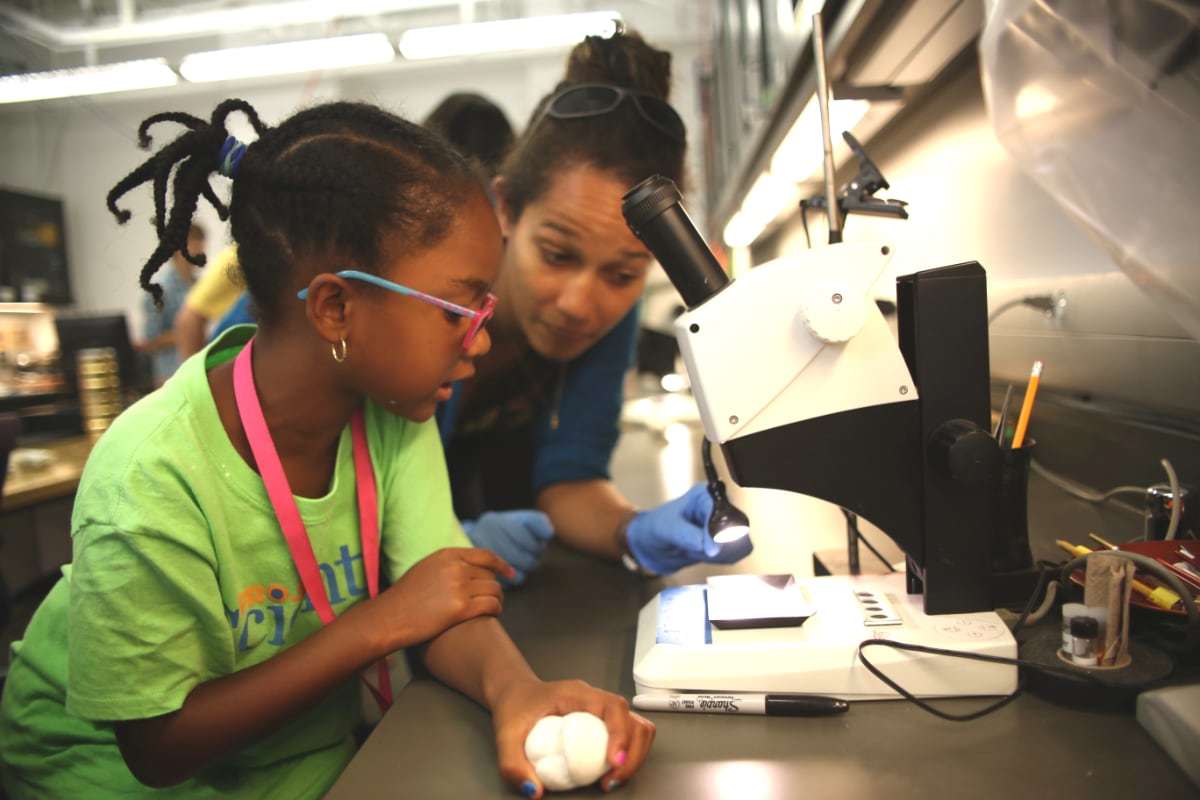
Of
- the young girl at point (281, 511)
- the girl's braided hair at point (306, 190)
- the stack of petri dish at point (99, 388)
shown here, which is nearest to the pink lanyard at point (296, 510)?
the young girl at point (281, 511)

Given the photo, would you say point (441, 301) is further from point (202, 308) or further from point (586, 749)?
point (202, 308)

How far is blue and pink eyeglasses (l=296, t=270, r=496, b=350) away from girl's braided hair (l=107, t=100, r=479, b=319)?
0.02 metres

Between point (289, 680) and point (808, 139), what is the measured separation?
3.58 ft

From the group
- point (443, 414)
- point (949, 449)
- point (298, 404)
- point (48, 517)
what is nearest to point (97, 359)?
point (48, 517)

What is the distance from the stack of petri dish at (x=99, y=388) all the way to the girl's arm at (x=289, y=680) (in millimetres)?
1979

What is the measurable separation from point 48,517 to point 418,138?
238cm

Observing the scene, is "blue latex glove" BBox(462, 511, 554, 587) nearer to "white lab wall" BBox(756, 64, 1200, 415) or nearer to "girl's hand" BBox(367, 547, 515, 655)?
"girl's hand" BBox(367, 547, 515, 655)

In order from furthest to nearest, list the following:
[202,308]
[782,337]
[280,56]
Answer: [280,56], [202,308], [782,337]

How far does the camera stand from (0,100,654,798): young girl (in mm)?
640

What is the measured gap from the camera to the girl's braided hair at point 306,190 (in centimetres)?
76

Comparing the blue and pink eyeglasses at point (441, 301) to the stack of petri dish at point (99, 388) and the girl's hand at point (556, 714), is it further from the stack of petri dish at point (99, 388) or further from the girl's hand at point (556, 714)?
the stack of petri dish at point (99, 388)

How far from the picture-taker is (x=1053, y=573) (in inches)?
24.9

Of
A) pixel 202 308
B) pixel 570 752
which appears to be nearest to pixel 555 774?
pixel 570 752

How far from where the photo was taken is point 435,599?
722 mm
